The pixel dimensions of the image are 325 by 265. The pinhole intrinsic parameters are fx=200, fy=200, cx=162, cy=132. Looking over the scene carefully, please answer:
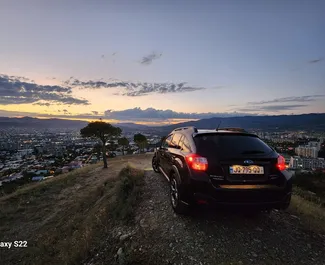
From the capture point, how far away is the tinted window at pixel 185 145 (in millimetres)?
4188

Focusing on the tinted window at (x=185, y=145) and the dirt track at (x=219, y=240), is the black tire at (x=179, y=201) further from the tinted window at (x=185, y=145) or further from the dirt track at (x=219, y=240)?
the tinted window at (x=185, y=145)

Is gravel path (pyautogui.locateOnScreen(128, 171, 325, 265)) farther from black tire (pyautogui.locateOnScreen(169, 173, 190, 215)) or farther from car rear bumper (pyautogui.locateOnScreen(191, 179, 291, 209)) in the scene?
car rear bumper (pyautogui.locateOnScreen(191, 179, 291, 209))

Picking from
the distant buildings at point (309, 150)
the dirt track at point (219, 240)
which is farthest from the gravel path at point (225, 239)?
the distant buildings at point (309, 150)

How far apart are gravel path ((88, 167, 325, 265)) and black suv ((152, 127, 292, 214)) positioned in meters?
0.73

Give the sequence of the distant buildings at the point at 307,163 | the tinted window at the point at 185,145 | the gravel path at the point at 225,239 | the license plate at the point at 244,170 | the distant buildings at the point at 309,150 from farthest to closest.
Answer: the distant buildings at the point at 309,150, the distant buildings at the point at 307,163, the tinted window at the point at 185,145, the license plate at the point at 244,170, the gravel path at the point at 225,239

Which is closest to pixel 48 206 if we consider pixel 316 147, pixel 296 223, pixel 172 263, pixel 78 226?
pixel 78 226

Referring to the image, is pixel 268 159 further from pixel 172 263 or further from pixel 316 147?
pixel 316 147

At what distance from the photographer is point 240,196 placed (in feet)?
11.4

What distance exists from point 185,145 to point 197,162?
784mm

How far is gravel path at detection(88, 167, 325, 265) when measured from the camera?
341 cm

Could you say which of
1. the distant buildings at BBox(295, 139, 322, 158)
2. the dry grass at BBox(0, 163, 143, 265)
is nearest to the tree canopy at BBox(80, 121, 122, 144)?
the dry grass at BBox(0, 163, 143, 265)

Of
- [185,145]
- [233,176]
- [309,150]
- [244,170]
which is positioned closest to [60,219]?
[185,145]

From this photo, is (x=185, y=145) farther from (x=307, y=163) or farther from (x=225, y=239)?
(x=307, y=163)

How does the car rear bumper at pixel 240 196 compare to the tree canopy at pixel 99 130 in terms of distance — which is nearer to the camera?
the car rear bumper at pixel 240 196
